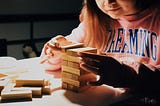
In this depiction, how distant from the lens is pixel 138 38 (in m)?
1.39

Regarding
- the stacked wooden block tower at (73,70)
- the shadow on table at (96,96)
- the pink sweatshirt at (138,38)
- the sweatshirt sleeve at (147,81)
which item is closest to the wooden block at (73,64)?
the stacked wooden block tower at (73,70)

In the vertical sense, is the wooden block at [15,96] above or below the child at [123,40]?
below

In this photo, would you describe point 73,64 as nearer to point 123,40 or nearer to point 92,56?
point 92,56

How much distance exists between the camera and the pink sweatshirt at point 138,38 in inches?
52.0

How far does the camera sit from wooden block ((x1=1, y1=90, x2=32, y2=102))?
1036 mm

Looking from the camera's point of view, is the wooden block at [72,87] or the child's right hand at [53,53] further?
the child's right hand at [53,53]

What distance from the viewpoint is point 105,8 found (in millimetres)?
1362

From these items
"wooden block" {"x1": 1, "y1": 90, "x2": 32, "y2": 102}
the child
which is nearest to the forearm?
the child

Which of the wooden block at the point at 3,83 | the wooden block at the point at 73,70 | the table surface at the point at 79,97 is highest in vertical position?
the wooden block at the point at 73,70

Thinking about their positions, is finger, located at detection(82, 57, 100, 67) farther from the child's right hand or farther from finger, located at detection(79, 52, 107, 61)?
the child's right hand

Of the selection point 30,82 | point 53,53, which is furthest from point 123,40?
point 30,82

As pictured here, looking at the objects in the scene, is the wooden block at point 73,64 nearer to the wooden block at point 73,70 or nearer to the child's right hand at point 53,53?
the wooden block at point 73,70

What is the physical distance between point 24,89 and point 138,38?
1.94ft

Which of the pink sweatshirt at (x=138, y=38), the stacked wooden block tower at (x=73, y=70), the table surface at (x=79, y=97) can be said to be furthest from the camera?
the pink sweatshirt at (x=138, y=38)
